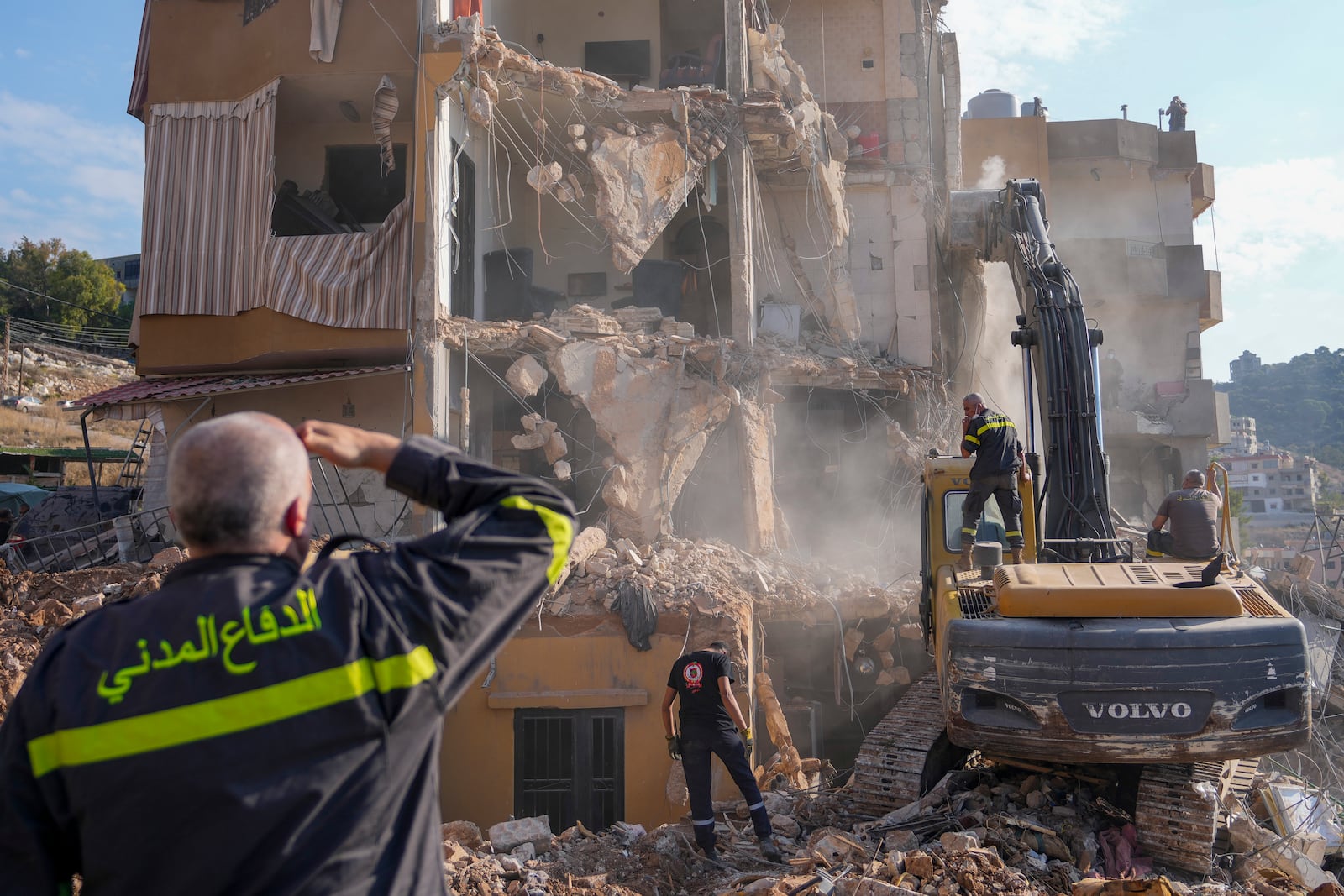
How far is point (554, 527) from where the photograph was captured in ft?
6.37

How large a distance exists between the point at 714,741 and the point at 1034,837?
2.32 metres

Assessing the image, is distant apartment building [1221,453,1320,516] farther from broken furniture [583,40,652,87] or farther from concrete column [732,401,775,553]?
concrete column [732,401,775,553]

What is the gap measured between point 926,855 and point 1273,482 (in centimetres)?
8598

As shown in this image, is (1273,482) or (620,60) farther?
(1273,482)

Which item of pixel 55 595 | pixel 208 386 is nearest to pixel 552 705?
pixel 55 595

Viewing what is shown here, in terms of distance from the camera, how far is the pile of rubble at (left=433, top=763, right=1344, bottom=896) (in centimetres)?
608

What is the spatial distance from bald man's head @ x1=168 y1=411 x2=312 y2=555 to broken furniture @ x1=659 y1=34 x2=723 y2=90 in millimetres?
16423

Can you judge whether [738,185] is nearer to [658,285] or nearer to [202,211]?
[658,285]

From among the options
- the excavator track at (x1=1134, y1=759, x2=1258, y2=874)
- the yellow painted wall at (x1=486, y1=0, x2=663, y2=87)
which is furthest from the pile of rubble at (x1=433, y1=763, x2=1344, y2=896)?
the yellow painted wall at (x1=486, y1=0, x2=663, y2=87)

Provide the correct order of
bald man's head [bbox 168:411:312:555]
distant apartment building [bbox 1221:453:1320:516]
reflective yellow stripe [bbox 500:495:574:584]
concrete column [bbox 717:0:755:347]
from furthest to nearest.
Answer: distant apartment building [bbox 1221:453:1320:516], concrete column [bbox 717:0:755:347], reflective yellow stripe [bbox 500:495:574:584], bald man's head [bbox 168:411:312:555]

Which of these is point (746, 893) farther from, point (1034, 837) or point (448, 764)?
point (448, 764)

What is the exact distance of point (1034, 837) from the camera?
7105 millimetres

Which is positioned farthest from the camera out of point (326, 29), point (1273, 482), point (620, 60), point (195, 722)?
point (1273, 482)

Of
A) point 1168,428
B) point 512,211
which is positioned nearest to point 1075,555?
point 512,211
